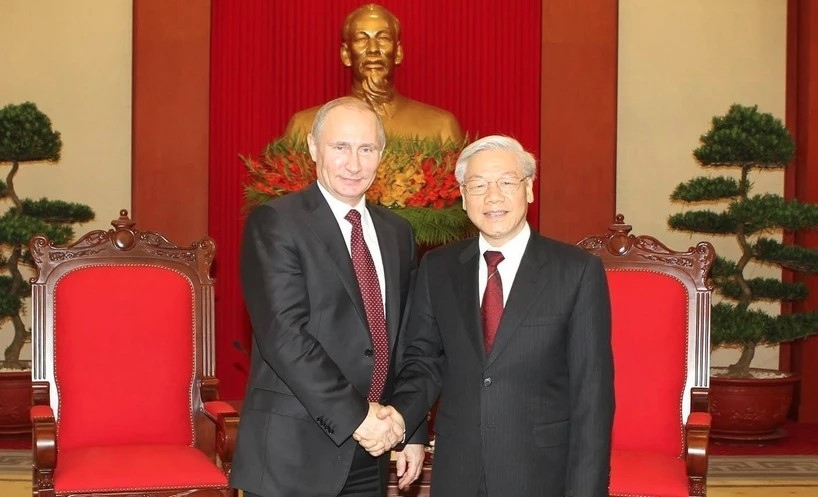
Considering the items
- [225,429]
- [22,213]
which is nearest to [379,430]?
[225,429]

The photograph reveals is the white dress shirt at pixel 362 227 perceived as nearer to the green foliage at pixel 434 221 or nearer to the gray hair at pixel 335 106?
the gray hair at pixel 335 106

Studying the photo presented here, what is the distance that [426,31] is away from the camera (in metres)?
5.91

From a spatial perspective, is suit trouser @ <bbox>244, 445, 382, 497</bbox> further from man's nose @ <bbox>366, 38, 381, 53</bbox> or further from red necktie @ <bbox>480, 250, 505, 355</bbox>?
man's nose @ <bbox>366, 38, 381, 53</bbox>

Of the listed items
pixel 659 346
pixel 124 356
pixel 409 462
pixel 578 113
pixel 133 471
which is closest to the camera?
pixel 409 462

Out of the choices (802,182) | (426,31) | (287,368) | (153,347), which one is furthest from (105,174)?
(287,368)

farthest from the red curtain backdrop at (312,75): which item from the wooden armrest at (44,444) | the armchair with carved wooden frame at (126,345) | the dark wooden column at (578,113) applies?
the wooden armrest at (44,444)

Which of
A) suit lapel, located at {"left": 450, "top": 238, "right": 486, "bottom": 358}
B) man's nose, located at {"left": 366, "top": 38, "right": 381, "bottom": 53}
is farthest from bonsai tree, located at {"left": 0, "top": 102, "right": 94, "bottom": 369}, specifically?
suit lapel, located at {"left": 450, "top": 238, "right": 486, "bottom": 358}

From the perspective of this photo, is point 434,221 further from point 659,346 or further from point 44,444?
point 44,444

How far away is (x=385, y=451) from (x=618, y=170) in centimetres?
401

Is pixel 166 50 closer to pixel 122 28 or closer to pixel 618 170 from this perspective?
pixel 122 28

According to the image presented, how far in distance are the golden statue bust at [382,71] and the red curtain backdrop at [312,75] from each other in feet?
1.72

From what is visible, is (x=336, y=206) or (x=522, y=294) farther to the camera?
(x=336, y=206)

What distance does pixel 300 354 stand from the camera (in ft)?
Answer: 6.87

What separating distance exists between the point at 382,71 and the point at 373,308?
3.19m
